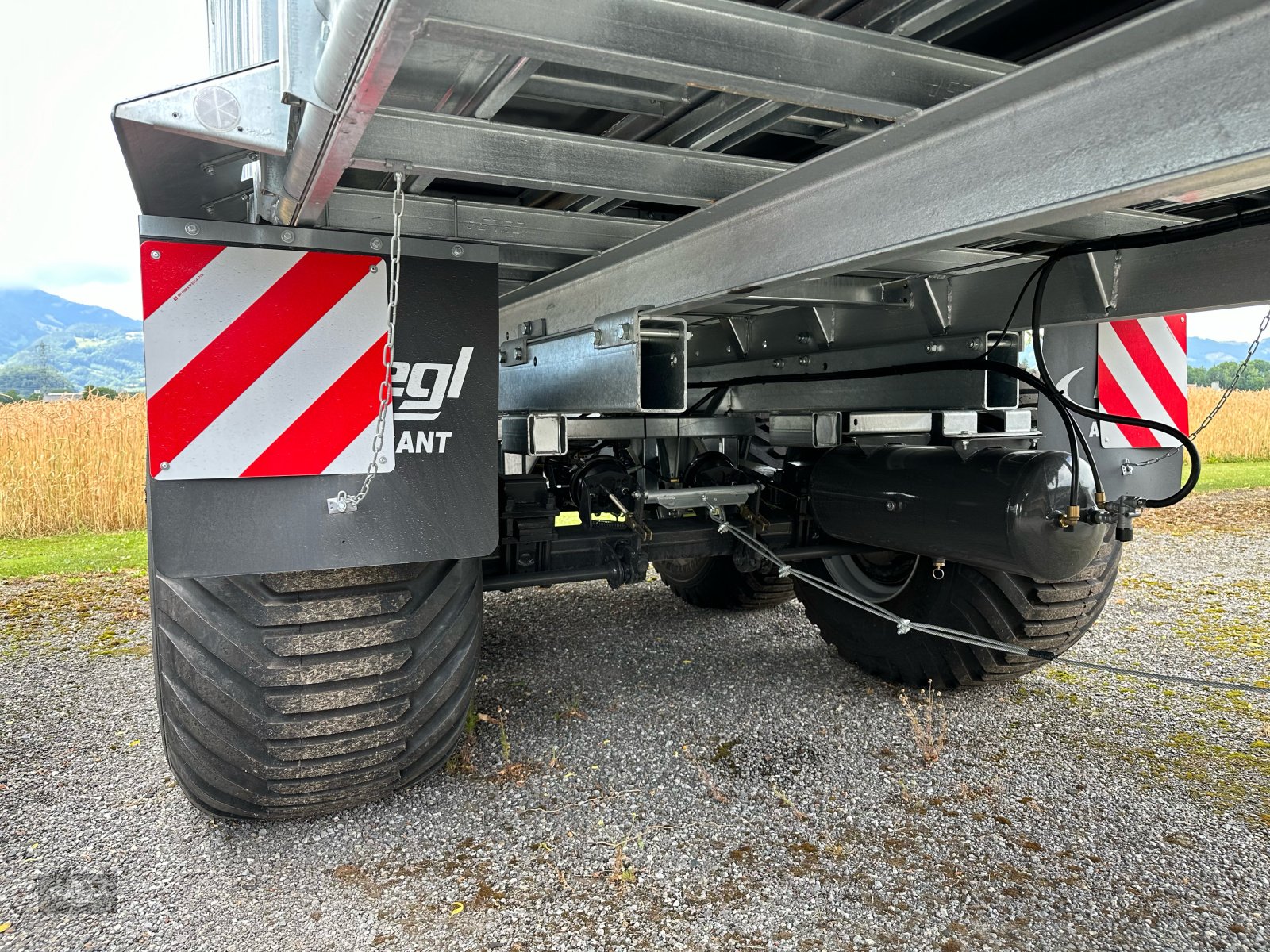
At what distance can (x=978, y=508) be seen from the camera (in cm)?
260

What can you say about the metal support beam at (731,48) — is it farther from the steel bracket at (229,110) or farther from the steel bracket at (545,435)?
the steel bracket at (545,435)

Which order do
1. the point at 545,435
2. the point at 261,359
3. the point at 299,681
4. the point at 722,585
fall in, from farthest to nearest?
1. the point at 722,585
2. the point at 545,435
3. the point at 299,681
4. the point at 261,359

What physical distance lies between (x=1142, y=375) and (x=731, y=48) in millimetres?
2446

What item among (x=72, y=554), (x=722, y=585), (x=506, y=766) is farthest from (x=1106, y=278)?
(x=72, y=554)

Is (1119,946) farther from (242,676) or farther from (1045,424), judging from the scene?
(242,676)

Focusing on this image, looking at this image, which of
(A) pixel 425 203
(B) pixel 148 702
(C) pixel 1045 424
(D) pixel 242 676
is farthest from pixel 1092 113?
(B) pixel 148 702

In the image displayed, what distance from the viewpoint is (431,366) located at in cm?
208

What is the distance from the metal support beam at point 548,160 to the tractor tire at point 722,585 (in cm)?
296

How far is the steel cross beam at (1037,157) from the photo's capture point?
3.16 feet

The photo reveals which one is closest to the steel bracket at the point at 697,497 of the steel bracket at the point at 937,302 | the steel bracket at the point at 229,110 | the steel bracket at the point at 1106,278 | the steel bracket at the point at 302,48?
the steel bracket at the point at 937,302

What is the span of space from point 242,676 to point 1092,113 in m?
2.09

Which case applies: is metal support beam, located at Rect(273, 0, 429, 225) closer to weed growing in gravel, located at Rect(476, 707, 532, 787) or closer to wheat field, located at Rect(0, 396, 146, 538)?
weed growing in gravel, located at Rect(476, 707, 532, 787)

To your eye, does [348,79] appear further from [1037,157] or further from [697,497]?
[697,497]

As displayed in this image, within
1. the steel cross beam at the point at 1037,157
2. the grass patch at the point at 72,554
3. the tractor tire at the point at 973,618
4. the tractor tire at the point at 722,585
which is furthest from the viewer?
the grass patch at the point at 72,554
